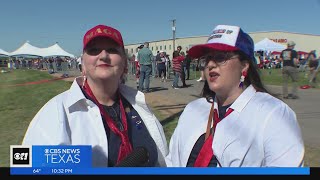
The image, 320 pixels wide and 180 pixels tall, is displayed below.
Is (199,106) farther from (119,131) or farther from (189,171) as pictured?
(189,171)

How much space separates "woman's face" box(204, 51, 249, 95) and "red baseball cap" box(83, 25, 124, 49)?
2.20ft

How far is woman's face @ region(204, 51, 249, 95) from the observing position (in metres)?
2.27

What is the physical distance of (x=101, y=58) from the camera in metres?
2.46

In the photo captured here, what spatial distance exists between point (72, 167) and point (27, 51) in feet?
148

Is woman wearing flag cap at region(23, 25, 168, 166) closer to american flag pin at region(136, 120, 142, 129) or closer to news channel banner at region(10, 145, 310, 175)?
american flag pin at region(136, 120, 142, 129)

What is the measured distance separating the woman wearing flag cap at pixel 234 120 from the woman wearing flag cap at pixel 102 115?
28 centimetres

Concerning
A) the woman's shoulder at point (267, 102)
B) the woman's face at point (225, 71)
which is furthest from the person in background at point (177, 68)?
the woman's shoulder at point (267, 102)

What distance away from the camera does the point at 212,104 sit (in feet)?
8.03

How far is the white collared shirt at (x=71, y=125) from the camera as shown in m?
2.08

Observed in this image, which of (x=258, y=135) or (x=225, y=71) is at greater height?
(x=225, y=71)

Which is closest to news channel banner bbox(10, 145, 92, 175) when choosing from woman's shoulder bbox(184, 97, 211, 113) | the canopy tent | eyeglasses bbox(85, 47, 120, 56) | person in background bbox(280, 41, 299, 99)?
eyeglasses bbox(85, 47, 120, 56)

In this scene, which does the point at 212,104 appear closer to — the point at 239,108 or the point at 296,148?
the point at 239,108

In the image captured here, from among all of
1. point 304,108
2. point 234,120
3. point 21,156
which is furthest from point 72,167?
point 304,108
